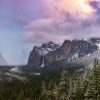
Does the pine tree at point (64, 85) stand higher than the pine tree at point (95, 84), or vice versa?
the pine tree at point (64, 85)

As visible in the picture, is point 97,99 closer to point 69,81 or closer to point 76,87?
point 76,87

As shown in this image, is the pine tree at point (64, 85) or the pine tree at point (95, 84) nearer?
the pine tree at point (95, 84)

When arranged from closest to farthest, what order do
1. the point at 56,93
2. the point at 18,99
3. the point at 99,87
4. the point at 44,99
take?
the point at 99,87 < the point at 56,93 < the point at 44,99 < the point at 18,99

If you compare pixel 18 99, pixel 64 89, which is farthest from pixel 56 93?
pixel 18 99

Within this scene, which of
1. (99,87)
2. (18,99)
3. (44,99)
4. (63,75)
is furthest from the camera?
(18,99)

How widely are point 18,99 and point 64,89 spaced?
65.4 m

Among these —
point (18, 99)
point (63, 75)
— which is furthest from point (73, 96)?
point (18, 99)

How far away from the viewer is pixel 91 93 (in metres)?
79.7

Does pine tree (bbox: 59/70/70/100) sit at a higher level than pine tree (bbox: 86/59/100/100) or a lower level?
higher

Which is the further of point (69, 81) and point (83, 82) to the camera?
point (69, 81)

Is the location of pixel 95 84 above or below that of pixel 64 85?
below

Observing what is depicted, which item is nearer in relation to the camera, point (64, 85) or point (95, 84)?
point (95, 84)

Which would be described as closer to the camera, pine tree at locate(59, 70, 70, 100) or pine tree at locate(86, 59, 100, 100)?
pine tree at locate(86, 59, 100, 100)

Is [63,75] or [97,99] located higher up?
[63,75]
